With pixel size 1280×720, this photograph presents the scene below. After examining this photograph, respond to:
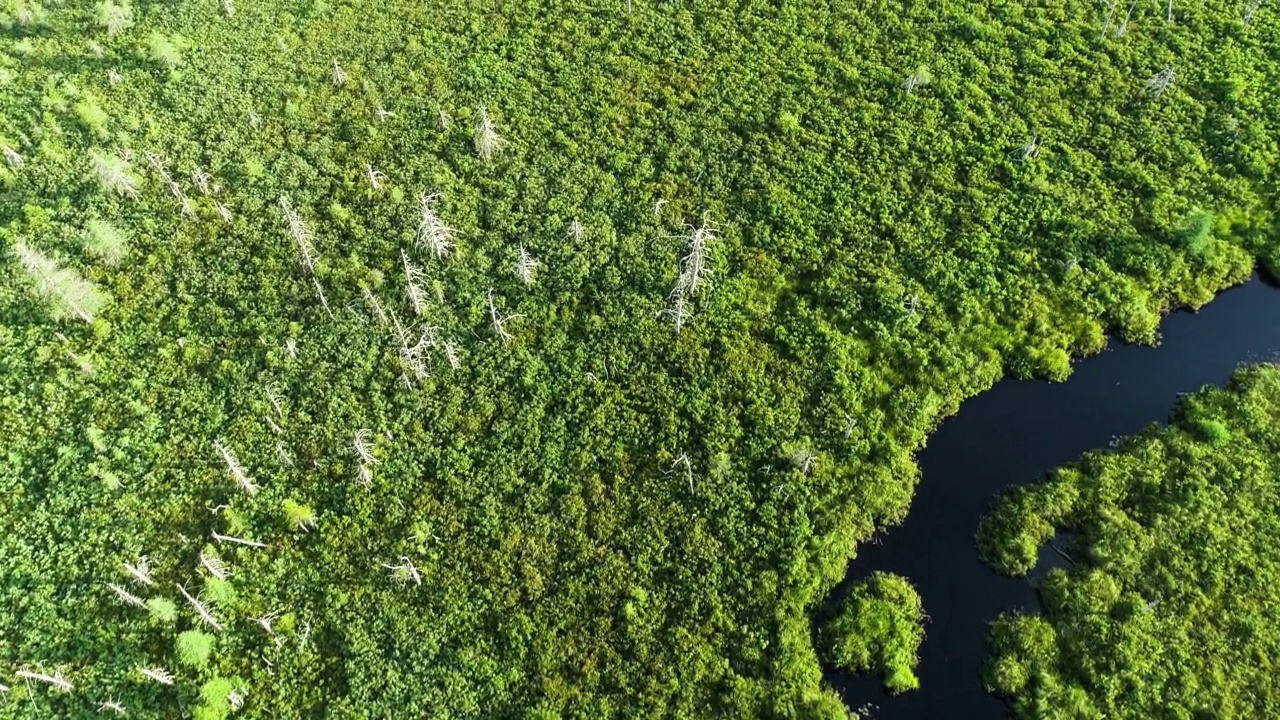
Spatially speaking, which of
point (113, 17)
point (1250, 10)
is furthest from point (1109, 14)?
point (113, 17)

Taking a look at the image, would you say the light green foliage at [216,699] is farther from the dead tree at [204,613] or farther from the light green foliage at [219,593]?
the light green foliage at [219,593]

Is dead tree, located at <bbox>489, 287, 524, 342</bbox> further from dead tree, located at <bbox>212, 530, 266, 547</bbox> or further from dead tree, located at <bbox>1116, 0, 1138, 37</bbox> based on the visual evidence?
dead tree, located at <bbox>1116, 0, 1138, 37</bbox>

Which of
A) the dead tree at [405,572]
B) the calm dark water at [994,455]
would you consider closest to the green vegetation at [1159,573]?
the calm dark water at [994,455]

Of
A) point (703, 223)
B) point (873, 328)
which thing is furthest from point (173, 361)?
point (873, 328)

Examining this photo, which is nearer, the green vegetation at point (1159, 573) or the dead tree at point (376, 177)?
the green vegetation at point (1159, 573)

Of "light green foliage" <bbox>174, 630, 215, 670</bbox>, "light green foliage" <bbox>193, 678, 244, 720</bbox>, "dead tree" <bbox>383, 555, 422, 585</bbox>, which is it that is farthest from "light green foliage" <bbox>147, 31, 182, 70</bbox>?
"light green foliage" <bbox>193, 678, 244, 720</bbox>

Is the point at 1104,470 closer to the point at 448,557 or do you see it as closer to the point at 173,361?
the point at 448,557

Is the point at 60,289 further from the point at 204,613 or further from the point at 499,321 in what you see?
the point at 499,321
